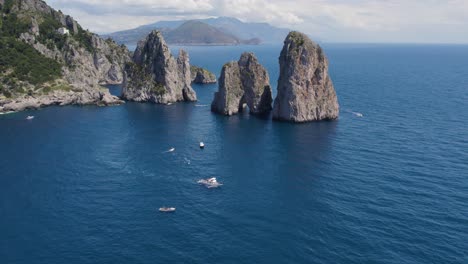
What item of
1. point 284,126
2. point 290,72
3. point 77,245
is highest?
point 290,72

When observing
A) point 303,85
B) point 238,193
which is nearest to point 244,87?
point 303,85

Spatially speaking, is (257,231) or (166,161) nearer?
(257,231)

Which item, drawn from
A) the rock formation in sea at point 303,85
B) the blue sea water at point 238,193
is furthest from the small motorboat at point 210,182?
the rock formation in sea at point 303,85

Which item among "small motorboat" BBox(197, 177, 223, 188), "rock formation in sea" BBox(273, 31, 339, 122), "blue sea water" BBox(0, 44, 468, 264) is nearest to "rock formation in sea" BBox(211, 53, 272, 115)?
"rock formation in sea" BBox(273, 31, 339, 122)

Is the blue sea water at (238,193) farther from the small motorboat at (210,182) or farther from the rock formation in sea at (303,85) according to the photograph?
the rock formation in sea at (303,85)

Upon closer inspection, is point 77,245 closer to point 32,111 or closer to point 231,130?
point 231,130

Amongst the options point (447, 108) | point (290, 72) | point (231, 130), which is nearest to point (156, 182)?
point (231, 130)

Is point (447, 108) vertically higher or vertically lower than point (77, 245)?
higher
